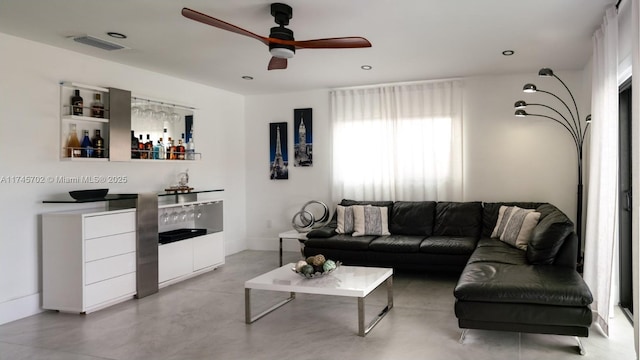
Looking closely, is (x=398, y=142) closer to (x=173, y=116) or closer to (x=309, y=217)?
(x=309, y=217)

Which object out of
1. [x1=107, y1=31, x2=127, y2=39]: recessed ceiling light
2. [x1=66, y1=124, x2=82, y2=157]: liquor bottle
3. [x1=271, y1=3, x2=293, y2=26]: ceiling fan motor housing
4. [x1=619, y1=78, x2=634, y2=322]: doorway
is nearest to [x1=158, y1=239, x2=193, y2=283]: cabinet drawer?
[x1=66, y1=124, x2=82, y2=157]: liquor bottle

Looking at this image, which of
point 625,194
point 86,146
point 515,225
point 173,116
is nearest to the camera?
point 625,194

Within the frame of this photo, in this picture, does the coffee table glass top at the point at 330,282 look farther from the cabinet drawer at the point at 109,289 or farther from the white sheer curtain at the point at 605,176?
the white sheer curtain at the point at 605,176

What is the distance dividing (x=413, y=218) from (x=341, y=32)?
2.79 m

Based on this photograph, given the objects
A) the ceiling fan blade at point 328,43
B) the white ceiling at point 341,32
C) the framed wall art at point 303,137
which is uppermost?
the white ceiling at point 341,32

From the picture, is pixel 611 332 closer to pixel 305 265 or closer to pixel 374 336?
pixel 374 336

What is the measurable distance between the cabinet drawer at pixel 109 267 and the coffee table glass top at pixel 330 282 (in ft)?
4.89

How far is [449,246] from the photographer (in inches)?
199

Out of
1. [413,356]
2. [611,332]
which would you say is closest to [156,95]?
[413,356]

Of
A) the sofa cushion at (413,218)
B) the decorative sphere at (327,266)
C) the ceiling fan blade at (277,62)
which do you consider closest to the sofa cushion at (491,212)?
the sofa cushion at (413,218)

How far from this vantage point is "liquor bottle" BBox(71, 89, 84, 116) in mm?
4433

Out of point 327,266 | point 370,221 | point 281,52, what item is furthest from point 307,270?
point 370,221

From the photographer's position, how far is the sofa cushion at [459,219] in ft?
18.3

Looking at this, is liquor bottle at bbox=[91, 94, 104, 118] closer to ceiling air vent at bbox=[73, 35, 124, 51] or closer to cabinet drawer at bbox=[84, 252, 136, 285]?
ceiling air vent at bbox=[73, 35, 124, 51]
